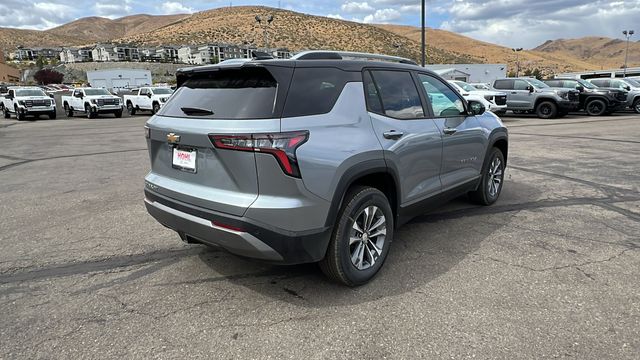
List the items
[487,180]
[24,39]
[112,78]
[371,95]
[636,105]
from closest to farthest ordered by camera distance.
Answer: [371,95], [487,180], [636,105], [112,78], [24,39]

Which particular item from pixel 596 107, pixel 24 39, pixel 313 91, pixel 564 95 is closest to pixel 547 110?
pixel 564 95

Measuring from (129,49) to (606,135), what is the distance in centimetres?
12855

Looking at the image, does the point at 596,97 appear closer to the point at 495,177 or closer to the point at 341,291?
the point at 495,177

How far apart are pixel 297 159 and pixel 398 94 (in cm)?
151

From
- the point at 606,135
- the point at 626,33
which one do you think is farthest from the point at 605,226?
the point at 626,33

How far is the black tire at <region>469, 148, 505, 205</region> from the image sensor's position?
213 inches

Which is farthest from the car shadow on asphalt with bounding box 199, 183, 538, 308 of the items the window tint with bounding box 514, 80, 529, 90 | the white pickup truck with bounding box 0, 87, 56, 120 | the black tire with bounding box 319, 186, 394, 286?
the white pickup truck with bounding box 0, 87, 56, 120

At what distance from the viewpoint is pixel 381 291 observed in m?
3.44

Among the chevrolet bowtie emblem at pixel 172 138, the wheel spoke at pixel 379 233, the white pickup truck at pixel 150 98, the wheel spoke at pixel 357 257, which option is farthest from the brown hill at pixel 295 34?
the chevrolet bowtie emblem at pixel 172 138

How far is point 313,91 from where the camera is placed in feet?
10.3

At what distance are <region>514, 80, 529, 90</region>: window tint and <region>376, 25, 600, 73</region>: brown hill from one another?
103955mm

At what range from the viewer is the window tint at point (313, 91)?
3000 mm

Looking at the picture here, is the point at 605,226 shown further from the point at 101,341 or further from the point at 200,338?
the point at 101,341

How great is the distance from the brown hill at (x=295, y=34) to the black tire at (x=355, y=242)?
289 ft
